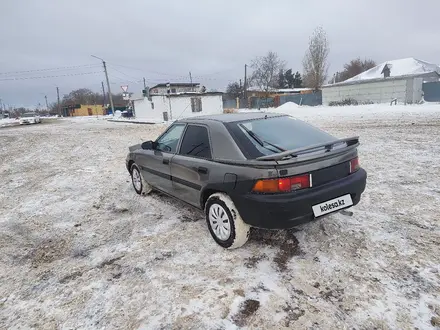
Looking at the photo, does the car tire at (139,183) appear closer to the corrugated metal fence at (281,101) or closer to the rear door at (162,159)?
the rear door at (162,159)

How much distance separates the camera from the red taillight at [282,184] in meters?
2.91

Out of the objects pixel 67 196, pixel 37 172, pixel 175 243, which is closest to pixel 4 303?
pixel 175 243

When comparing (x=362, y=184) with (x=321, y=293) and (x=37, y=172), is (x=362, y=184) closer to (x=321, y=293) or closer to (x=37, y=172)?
(x=321, y=293)

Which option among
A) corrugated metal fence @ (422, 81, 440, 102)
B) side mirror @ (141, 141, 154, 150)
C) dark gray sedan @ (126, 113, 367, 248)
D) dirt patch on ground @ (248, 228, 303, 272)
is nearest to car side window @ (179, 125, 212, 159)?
dark gray sedan @ (126, 113, 367, 248)

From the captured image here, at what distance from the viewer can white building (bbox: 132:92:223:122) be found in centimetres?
3478

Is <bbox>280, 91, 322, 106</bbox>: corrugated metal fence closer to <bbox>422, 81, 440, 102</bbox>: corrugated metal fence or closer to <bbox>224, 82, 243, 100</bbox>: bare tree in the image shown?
<bbox>422, 81, 440, 102</bbox>: corrugated metal fence

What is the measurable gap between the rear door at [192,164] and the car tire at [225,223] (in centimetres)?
30

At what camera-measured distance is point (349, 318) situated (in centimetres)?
234

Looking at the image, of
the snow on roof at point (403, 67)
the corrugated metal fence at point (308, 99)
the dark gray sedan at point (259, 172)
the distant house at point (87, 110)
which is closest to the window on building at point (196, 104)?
the corrugated metal fence at point (308, 99)

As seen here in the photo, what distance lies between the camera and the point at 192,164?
3809 millimetres

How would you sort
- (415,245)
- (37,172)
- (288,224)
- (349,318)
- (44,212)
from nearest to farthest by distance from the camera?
(349,318) → (288,224) → (415,245) → (44,212) → (37,172)

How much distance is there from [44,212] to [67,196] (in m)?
0.85

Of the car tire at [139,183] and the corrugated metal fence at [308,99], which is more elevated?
the corrugated metal fence at [308,99]

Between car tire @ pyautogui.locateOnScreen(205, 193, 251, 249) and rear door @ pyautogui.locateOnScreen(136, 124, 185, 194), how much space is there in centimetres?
110
